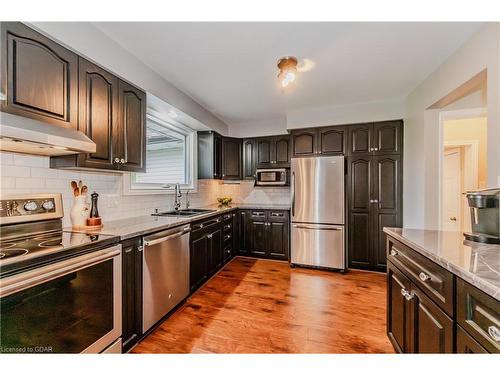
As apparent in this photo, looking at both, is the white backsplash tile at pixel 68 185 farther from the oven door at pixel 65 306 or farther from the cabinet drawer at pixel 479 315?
the cabinet drawer at pixel 479 315

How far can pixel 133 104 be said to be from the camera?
214 cm

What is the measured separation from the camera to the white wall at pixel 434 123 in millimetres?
1605

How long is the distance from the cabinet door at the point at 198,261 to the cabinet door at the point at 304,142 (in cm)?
203

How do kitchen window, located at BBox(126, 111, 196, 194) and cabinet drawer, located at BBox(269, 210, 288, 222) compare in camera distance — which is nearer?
kitchen window, located at BBox(126, 111, 196, 194)

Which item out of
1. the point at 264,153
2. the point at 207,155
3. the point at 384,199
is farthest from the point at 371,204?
the point at 207,155

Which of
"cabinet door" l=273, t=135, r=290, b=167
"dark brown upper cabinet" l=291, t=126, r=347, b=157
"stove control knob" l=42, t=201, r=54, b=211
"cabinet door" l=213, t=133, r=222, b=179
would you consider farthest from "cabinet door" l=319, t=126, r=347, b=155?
"stove control knob" l=42, t=201, r=54, b=211

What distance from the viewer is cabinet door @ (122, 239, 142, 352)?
5.37ft

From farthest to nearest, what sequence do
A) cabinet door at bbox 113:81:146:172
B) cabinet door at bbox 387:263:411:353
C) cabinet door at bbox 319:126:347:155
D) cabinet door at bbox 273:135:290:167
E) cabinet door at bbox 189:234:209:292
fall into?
cabinet door at bbox 273:135:290:167
cabinet door at bbox 319:126:347:155
cabinet door at bbox 189:234:209:292
cabinet door at bbox 113:81:146:172
cabinet door at bbox 387:263:411:353

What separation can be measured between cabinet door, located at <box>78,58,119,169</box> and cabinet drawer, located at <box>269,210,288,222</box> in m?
2.53

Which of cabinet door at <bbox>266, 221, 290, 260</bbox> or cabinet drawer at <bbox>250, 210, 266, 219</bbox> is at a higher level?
cabinet drawer at <bbox>250, 210, 266, 219</bbox>

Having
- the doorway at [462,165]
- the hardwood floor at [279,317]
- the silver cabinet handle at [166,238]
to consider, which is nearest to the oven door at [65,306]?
the silver cabinet handle at [166,238]

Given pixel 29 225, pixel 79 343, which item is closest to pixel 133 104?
pixel 29 225

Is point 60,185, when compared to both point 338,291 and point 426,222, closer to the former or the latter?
point 338,291

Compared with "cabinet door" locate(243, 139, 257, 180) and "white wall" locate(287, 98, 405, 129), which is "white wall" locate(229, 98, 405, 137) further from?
"cabinet door" locate(243, 139, 257, 180)
